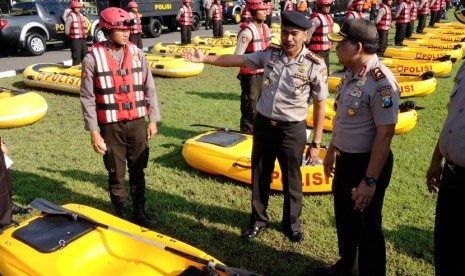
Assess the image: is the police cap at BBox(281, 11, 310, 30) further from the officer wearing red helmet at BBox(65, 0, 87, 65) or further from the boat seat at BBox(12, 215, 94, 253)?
the officer wearing red helmet at BBox(65, 0, 87, 65)

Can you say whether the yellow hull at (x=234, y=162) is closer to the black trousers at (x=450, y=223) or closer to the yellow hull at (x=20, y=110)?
the black trousers at (x=450, y=223)

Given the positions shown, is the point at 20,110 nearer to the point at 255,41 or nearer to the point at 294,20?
the point at 255,41

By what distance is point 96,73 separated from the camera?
11.4 ft

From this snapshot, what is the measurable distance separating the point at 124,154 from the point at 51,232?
1049 millimetres

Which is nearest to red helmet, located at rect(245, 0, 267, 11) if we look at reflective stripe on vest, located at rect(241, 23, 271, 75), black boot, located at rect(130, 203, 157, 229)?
reflective stripe on vest, located at rect(241, 23, 271, 75)

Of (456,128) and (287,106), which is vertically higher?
(456,128)

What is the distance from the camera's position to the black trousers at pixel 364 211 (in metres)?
2.67

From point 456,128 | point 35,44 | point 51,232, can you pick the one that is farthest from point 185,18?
point 456,128

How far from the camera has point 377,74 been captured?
2465 mm

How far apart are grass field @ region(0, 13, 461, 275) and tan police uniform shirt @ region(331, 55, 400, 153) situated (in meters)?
1.27

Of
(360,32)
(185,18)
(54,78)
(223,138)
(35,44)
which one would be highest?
(360,32)

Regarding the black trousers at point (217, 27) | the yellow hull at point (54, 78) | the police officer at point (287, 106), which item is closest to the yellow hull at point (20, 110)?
the yellow hull at point (54, 78)

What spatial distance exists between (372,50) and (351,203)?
3.41ft

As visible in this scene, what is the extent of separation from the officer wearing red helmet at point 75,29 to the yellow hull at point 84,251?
8.33 metres
